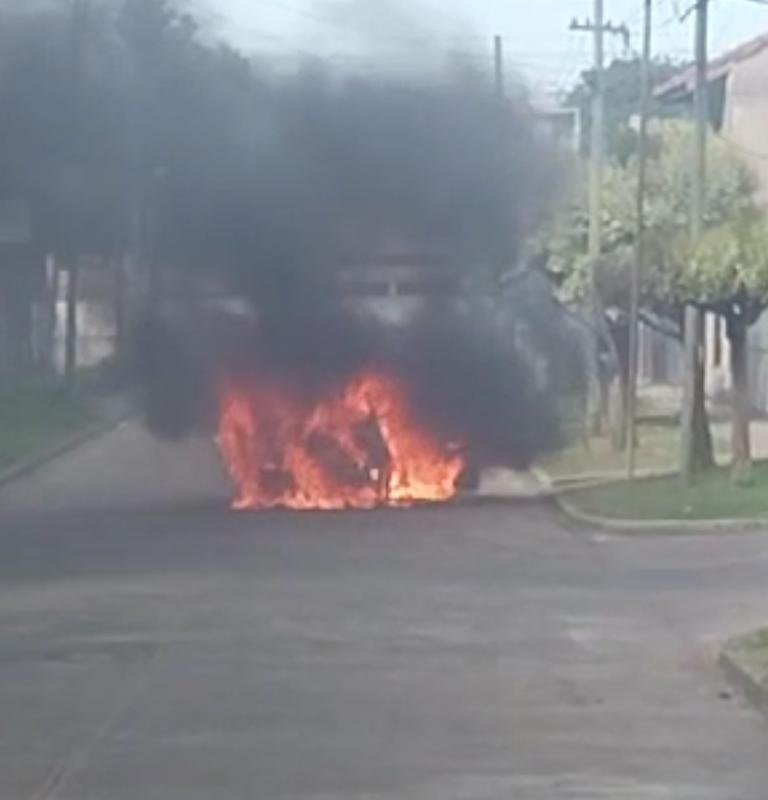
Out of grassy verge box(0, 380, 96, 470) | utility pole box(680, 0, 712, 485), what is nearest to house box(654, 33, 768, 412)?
grassy verge box(0, 380, 96, 470)

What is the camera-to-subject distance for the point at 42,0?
39.3m

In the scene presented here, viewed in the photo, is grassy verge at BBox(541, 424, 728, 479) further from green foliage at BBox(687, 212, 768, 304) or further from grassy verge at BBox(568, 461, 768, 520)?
green foliage at BBox(687, 212, 768, 304)

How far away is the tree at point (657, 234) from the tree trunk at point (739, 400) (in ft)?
1.78

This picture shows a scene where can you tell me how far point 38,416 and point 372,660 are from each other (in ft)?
134

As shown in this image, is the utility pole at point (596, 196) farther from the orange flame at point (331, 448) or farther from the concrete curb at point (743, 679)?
the concrete curb at point (743, 679)

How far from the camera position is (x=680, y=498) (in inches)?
1436

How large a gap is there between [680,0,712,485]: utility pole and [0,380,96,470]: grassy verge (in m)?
16.6

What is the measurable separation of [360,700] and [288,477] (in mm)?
21334

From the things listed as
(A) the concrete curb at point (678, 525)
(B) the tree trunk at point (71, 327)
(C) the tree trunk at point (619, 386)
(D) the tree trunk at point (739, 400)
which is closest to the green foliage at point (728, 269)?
(D) the tree trunk at point (739, 400)

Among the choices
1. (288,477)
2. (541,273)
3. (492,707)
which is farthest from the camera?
(541,273)

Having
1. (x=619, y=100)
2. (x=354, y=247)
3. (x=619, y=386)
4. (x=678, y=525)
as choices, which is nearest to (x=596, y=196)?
(x=619, y=386)

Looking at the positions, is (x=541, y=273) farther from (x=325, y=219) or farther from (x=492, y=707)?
(x=492, y=707)

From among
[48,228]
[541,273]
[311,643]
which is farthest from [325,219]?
[311,643]

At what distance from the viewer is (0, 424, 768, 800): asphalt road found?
14.2 m
